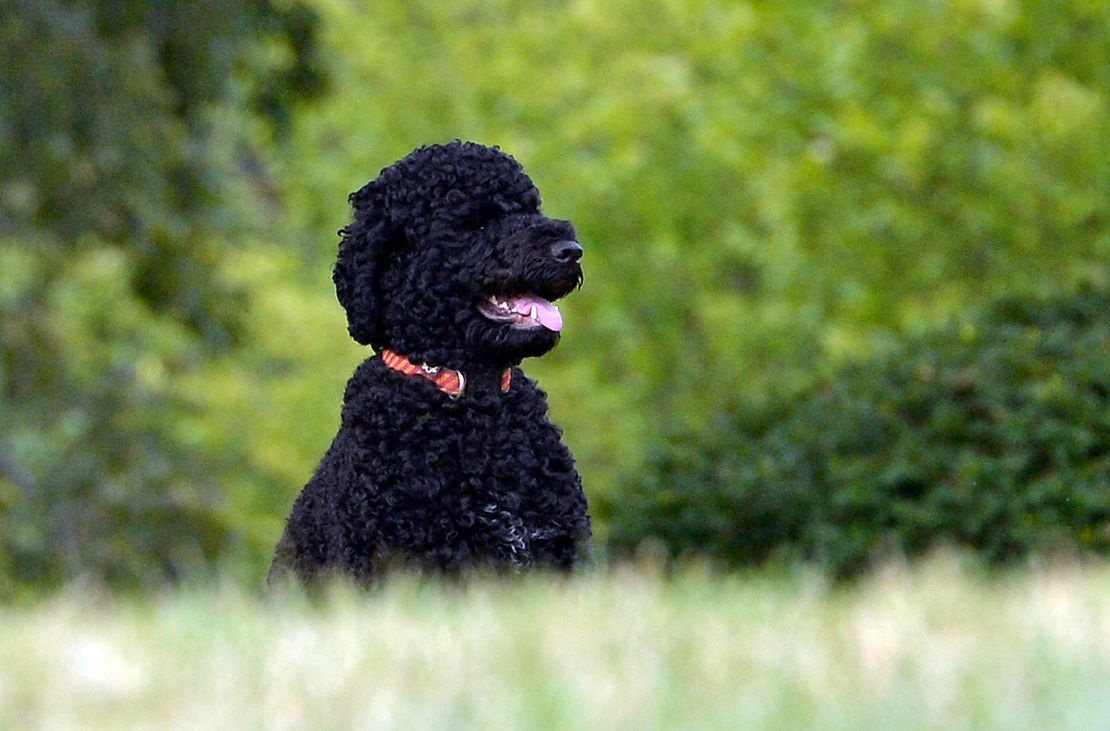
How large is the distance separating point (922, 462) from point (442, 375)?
520cm

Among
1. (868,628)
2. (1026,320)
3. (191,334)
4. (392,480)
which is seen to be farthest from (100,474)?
(868,628)

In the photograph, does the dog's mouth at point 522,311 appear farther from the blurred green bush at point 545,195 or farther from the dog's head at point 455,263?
the blurred green bush at point 545,195

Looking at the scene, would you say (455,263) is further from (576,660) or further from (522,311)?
(576,660)

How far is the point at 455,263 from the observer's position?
5613 mm

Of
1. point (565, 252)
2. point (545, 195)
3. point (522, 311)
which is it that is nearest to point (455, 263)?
point (522, 311)

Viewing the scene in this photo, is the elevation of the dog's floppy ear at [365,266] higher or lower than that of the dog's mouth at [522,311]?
higher

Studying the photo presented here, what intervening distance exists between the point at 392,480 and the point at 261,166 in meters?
25.5

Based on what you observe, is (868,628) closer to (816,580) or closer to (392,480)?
(816,580)

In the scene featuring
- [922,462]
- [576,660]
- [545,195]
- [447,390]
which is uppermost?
[545,195]

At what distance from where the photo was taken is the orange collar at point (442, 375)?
5.55 m

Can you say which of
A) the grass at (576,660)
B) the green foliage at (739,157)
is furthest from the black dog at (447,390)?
the green foliage at (739,157)

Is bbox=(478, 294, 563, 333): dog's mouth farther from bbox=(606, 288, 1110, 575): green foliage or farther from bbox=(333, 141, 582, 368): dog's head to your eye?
bbox=(606, 288, 1110, 575): green foliage

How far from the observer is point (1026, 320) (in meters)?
11.5

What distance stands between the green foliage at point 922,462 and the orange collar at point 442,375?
4.48 m
